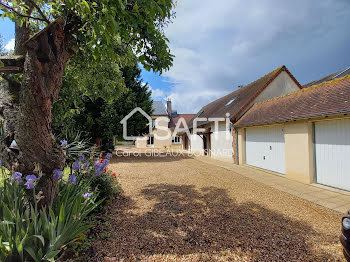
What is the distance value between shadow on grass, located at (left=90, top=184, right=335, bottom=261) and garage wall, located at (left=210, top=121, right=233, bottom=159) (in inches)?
327

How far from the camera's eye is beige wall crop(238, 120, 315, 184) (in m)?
7.18

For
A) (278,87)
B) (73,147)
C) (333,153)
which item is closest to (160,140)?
(278,87)

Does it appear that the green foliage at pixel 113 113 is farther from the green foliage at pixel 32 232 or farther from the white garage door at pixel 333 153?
the white garage door at pixel 333 153

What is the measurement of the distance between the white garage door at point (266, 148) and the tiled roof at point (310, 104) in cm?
71

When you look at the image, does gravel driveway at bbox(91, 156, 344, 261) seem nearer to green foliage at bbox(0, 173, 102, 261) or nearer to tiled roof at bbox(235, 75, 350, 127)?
green foliage at bbox(0, 173, 102, 261)

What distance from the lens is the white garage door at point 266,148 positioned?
889 cm

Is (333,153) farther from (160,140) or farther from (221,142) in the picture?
(160,140)

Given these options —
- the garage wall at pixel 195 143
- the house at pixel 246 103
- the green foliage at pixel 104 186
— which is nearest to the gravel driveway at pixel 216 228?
the green foliage at pixel 104 186

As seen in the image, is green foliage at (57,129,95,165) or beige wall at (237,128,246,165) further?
beige wall at (237,128,246,165)

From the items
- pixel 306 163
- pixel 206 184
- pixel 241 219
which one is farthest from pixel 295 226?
pixel 306 163

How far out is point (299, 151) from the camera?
7547 millimetres

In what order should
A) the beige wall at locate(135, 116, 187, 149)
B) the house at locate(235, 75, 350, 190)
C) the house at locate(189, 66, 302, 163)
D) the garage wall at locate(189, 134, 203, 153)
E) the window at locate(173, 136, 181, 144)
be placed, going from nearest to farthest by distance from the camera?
the house at locate(235, 75, 350, 190)
the house at locate(189, 66, 302, 163)
the garage wall at locate(189, 134, 203, 153)
the beige wall at locate(135, 116, 187, 149)
the window at locate(173, 136, 181, 144)

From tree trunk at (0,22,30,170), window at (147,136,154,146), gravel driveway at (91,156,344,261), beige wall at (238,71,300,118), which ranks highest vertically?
beige wall at (238,71,300,118)

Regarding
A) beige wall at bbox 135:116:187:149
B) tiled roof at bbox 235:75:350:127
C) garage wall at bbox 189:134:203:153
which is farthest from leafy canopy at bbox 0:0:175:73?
beige wall at bbox 135:116:187:149
